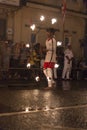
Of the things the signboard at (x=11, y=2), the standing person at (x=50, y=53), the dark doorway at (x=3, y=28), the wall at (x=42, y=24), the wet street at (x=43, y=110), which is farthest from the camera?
the wall at (x=42, y=24)

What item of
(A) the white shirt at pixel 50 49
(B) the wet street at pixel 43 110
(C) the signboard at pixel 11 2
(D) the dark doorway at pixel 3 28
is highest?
(C) the signboard at pixel 11 2

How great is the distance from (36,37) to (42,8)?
6.21 feet

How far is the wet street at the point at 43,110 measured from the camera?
8781mm

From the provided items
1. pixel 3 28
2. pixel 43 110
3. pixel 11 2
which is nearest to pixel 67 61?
pixel 3 28

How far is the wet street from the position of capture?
28.8ft

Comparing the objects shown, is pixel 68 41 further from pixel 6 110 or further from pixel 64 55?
pixel 6 110

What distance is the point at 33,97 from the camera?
13.2 metres

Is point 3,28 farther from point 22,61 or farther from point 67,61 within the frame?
point 67,61

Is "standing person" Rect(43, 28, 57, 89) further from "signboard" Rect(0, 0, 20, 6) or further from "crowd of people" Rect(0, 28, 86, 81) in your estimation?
"signboard" Rect(0, 0, 20, 6)

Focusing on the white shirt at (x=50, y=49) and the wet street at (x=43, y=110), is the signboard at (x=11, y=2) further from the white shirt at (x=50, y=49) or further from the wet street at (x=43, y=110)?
the wet street at (x=43, y=110)

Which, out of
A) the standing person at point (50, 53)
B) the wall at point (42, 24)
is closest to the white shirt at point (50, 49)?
the standing person at point (50, 53)

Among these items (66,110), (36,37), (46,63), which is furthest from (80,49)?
(66,110)

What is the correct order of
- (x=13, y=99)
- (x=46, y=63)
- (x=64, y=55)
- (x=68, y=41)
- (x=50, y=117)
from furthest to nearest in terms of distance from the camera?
(x=68, y=41), (x=64, y=55), (x=46, y=63), (x=13, y=99), (x=50, y=117)

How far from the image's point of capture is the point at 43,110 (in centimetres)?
1081
